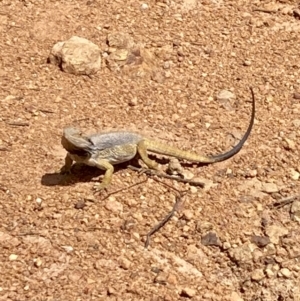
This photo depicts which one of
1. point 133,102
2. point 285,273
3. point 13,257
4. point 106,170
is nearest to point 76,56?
point 133,102

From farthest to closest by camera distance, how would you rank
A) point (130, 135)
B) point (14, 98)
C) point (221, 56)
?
1. point (221, 56)
2. point (14, 98)
3. point (130, 135)

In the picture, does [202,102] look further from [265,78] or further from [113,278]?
[113,278]

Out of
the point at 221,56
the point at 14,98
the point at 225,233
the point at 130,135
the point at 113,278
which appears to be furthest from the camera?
the point at 221,56

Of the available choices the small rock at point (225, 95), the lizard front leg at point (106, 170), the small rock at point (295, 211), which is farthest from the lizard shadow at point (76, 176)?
the small rock at point (295, 211)

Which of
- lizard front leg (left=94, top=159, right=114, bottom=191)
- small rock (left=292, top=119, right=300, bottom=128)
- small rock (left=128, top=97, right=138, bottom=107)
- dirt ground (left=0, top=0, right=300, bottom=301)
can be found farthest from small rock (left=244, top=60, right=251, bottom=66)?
lizard front leg (left=94, top=159, right=114, bottom=191)

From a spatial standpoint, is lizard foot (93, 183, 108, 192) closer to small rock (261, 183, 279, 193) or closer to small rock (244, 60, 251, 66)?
small rock (261, 183, 279, 193)

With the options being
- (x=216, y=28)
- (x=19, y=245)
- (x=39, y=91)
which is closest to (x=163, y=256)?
(x=19, y=245)

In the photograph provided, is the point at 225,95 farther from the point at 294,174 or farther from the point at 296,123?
the point at 294,174
